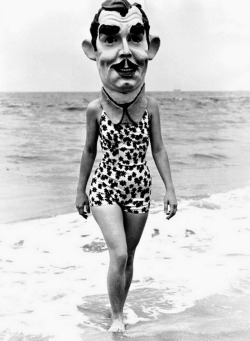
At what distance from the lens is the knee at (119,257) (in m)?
3.18

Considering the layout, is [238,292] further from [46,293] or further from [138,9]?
[138,9]

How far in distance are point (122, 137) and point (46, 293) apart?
156cm

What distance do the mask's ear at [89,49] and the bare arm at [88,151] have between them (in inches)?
11.8

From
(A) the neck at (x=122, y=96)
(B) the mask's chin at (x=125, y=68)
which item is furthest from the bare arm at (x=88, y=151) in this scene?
(B) the mask's chin at (x=125, y=68)

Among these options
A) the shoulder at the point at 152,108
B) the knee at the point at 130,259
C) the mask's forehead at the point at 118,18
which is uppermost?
the mask's forehead at the point at 118,18

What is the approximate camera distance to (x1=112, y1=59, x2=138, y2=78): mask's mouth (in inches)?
128

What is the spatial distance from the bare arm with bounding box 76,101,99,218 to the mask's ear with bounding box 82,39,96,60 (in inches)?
11.8

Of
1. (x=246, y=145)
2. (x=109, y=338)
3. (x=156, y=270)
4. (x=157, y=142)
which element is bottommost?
(x=246, y=145)

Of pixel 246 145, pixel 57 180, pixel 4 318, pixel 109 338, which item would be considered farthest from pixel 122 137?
pixel 246 145

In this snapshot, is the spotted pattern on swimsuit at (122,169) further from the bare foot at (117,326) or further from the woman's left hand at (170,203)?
the bare foot at (117,326)

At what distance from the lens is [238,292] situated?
4.06 meters

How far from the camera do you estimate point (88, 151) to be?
3461mm

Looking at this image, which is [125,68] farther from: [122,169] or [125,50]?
[122,169]

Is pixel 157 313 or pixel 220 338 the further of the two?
pixel 157 313
